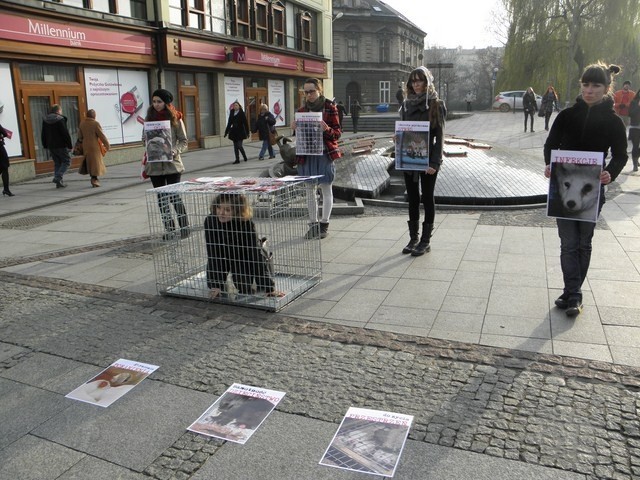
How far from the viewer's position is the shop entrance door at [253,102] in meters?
26.4

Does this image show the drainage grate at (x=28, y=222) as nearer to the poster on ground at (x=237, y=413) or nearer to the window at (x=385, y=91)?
the poster on ground at (x=237, y=413)

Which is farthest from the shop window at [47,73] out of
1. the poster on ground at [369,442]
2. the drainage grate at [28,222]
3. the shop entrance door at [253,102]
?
the poster on ground at [369,442]

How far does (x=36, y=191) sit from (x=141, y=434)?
37.7 ft

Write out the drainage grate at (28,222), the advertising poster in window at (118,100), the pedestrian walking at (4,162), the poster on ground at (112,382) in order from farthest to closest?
1. the advertising poster in window at (118,100)
2. the pedestrian walking at (4,162)
3. the drainage grate at (28,222)
4. the poster on ground at (112,382)

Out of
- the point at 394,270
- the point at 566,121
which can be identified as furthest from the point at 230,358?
the point at 566,121

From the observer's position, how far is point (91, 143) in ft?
43.8

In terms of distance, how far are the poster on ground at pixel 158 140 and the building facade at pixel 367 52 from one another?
56.9 meters

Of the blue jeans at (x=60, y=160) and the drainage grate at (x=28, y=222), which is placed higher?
the blue jeans at (x=60, y=160)

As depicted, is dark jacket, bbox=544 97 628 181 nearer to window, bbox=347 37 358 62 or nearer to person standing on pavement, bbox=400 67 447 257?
person standing on pavement, bbox=400 67 447 257

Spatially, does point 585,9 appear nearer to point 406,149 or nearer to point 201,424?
point 406,149

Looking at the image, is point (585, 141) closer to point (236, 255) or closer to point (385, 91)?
point (236, 255)

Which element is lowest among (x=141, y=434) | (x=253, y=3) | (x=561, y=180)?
(x=141, y=434)

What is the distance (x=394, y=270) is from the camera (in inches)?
235

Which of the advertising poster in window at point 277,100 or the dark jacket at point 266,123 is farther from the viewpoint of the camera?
the advertising poster in window at point 277,100
